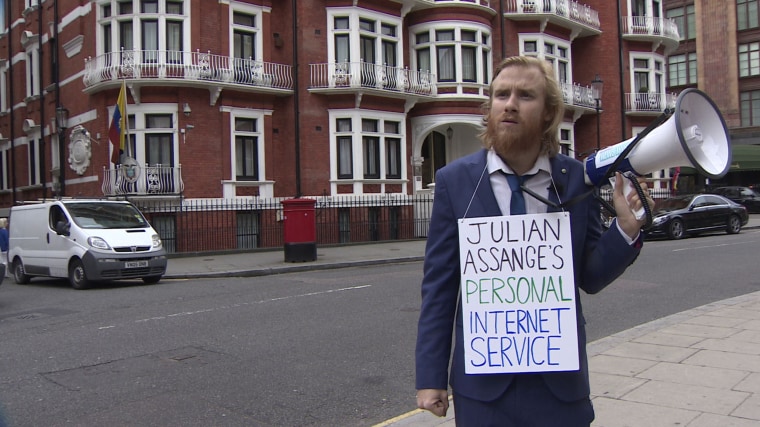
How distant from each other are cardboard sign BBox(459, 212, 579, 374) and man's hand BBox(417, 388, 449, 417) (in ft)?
0.51

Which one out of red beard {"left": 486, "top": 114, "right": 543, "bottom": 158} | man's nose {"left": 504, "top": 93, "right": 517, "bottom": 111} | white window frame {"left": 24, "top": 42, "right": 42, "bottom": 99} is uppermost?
white window frame {"left": 24, "top": 42, "right": 42, "bottom": 99}

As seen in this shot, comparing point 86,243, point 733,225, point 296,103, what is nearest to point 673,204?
point 733,225

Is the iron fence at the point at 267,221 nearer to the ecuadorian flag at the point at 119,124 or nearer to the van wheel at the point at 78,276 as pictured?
the ecuadorian flag at the point at 119,124

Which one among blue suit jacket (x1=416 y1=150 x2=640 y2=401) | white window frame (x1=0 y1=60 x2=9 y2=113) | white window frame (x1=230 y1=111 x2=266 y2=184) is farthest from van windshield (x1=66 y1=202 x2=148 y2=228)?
white window frame (x1=0 y1=60 x2=9 y2=113)

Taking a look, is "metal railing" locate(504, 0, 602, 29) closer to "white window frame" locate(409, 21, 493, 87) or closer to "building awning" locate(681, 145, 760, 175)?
"white window frame" locate(409, 21, 493, 87)

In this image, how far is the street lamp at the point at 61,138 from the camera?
70.0 feet

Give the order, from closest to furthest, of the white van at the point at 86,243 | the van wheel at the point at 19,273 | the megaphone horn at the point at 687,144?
the megaphone horn at the point at 687,144 < the white van at the point at 86,243 < the van wheel at the point at 19,273

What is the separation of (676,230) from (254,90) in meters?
15.4

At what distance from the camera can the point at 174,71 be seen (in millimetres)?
21016

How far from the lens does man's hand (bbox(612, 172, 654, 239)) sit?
220 cm

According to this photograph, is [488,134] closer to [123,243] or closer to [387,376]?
[387,376]

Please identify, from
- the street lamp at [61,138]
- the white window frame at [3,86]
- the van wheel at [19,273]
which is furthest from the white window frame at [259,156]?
the white window frame at [3,86]

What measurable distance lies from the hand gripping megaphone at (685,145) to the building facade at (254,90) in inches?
629

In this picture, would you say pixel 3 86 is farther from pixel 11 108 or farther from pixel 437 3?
pixel 437 3
